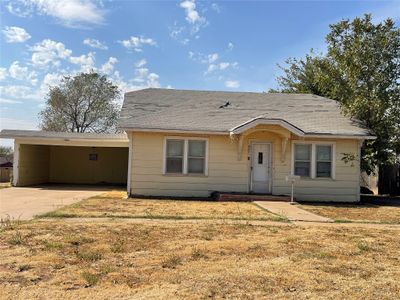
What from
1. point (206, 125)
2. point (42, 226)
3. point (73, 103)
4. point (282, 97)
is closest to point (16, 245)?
point (42, 226)

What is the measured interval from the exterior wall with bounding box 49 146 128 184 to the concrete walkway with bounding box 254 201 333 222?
12.4m

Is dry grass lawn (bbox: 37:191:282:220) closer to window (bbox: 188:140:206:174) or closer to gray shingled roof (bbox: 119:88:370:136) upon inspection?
window (bbox: 188:140:206:174)

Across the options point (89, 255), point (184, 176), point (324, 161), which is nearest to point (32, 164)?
point (184, 176)

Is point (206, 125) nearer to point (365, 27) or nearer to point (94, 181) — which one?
point (365, 27)

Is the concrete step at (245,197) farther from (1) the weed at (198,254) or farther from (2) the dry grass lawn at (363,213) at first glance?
(1) the weed at (198,254)

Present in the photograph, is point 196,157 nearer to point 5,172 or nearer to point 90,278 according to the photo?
point 90,278

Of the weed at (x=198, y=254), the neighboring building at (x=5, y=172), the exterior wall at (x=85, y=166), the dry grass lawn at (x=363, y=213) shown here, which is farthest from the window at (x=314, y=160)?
the neighboring building at (x=5, y=172)

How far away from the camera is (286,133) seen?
16.0 meters

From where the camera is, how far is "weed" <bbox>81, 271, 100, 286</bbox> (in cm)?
509

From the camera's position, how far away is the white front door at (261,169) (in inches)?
659

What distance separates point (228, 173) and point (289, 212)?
176 inches

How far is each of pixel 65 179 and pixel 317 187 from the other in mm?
15128

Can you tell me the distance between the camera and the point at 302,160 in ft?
55.2

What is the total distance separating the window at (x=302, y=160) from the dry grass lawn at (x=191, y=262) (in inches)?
304
